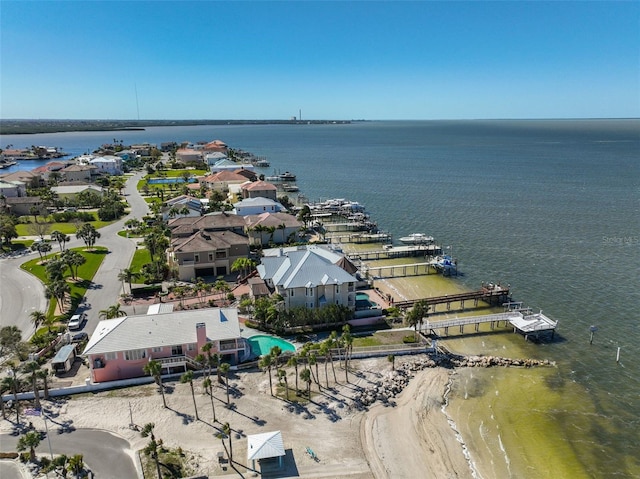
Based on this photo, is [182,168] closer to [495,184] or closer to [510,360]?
[495,184]

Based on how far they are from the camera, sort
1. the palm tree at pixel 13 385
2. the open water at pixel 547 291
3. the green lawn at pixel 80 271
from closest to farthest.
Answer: the palm tree at pixel 13 385 → the open water at pixel 547 291 → the green lawn at pixel 80 271

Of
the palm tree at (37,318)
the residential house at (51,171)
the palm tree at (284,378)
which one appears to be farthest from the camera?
the residential house at (51,171)

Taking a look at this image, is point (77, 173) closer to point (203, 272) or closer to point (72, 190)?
point (72, 190)

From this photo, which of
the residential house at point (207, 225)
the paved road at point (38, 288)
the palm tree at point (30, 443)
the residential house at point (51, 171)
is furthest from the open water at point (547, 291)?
the residential house at point (51, 171)

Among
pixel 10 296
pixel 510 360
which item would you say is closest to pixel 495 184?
pixel 510 360

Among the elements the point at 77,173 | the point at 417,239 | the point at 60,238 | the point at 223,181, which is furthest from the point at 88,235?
the point at 77,173

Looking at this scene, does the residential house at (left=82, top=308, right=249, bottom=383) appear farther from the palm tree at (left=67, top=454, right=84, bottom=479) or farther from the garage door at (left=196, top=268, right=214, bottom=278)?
the garage door at (left=196, top=268, right=214, bottom=278)

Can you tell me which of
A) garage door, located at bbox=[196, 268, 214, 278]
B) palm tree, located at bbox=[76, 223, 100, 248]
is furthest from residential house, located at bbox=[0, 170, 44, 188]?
garage door, located at bbox=[196, 268, 214, 278]

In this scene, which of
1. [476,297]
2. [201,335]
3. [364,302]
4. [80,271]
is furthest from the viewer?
[80,271]

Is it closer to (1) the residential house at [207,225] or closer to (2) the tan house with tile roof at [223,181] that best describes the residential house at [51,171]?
(2) the tan house with tile roof at [223,181]
